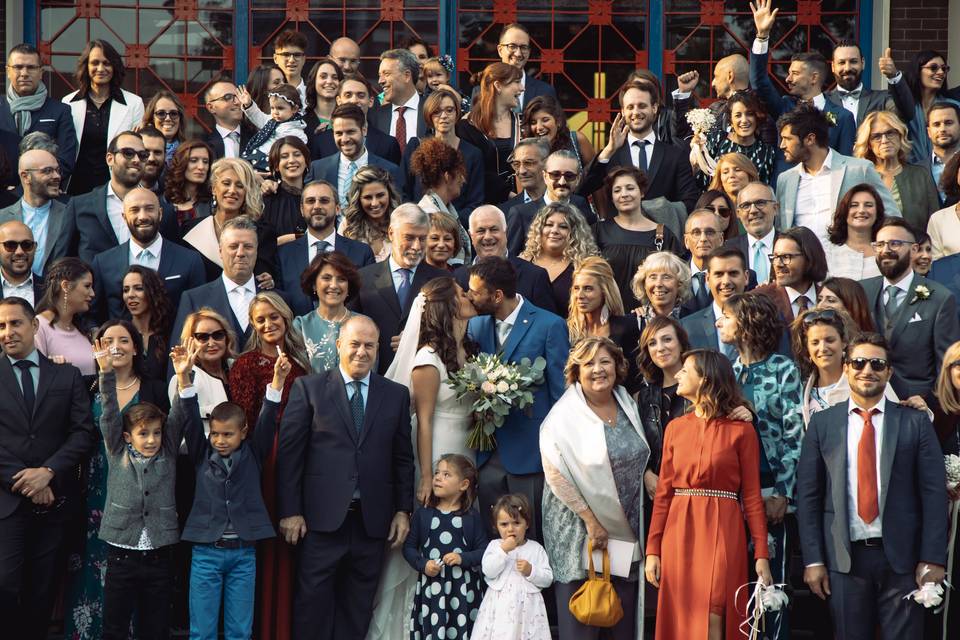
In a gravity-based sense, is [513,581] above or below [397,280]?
below

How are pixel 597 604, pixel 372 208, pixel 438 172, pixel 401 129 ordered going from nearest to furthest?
pixel 597 604
pixel 372 208
pixel 438 172
pixel 401 129

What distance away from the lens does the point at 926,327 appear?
1038 cm

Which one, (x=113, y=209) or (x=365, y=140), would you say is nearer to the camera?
(x=113, y=209)

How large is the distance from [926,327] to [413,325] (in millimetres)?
3387

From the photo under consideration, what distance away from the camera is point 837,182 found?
1205 centimetres

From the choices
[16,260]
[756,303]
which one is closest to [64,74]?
[16,260]

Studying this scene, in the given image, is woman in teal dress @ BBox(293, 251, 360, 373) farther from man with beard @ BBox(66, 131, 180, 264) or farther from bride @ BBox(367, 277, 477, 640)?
man with beard @ BBox(66, 131, 180, 264)

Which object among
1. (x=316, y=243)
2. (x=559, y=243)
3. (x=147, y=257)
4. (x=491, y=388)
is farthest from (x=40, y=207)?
(x=491, y=388)

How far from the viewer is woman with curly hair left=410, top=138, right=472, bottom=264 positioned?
11875mm

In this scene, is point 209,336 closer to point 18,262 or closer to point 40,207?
point 18,262

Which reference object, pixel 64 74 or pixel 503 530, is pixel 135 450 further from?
pixel 64 74

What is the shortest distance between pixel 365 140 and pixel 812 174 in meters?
3.57

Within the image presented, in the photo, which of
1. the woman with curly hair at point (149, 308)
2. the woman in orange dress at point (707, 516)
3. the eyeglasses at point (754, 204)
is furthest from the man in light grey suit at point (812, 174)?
the woman with curly hair at point (149, 308)

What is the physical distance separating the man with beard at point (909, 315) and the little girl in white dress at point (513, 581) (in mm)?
2675
